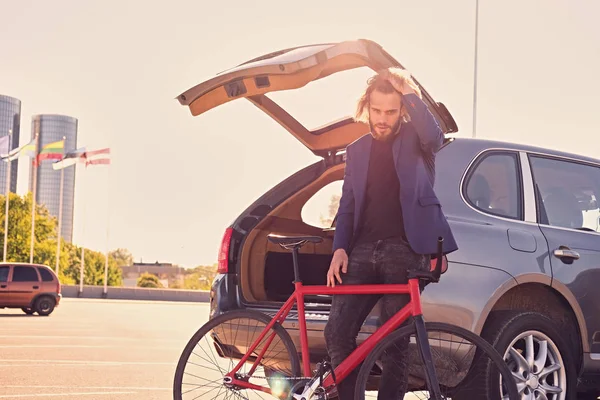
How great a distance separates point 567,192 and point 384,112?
2189 mm

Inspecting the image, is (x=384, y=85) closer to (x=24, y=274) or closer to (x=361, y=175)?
(x=361, y=175)

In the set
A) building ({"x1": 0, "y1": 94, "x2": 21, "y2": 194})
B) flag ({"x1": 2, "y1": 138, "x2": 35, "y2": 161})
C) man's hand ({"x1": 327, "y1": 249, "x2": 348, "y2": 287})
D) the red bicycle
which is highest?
building ({"x1": 0, "y1": 94, "x2": 21, "y2": 194})

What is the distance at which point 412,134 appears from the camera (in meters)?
4.73

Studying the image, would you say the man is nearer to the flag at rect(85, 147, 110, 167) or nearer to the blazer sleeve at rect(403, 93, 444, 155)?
the blazer sleeve at rect(403, 93, 444, 155)

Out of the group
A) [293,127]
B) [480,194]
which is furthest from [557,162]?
[293,127]

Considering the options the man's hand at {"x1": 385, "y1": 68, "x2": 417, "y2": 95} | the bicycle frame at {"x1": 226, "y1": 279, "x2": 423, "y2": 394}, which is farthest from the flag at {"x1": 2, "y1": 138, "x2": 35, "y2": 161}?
the man's hand at {"x1": 385, "y1": 68, "x2": 417, "y2": 95}

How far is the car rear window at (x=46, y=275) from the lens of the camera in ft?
87.1

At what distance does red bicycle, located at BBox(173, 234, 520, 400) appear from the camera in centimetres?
439

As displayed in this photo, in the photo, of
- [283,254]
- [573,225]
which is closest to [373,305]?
[283,254]

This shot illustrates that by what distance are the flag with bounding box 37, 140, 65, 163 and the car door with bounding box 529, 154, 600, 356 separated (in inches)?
1971

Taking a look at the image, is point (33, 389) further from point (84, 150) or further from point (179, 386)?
point (84, 150)

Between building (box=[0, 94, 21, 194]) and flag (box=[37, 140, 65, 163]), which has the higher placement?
building (box=[0, 94, 21, 194])

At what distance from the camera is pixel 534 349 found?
5492 millimetres

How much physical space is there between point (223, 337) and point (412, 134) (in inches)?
58.5
